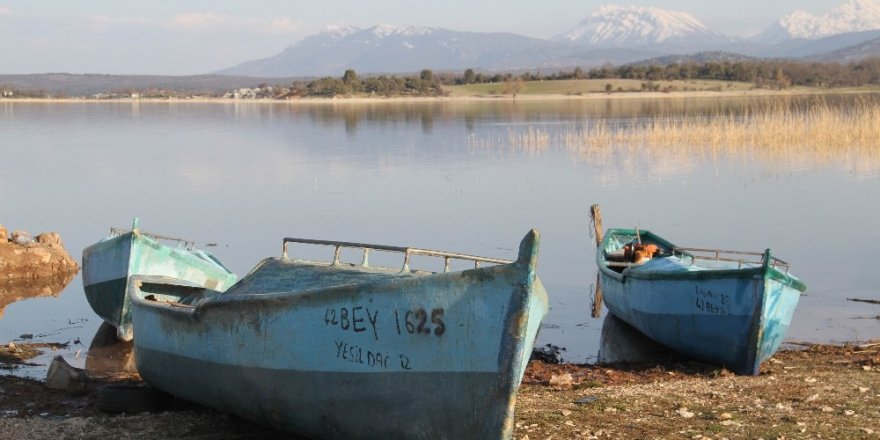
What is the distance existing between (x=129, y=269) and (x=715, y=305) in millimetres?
7986

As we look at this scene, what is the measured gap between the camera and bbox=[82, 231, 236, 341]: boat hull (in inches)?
651

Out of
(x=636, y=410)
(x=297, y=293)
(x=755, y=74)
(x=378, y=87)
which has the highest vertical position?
(x=755, y=74)

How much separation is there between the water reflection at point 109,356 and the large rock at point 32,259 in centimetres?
479

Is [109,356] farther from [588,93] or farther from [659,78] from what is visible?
[659,78]

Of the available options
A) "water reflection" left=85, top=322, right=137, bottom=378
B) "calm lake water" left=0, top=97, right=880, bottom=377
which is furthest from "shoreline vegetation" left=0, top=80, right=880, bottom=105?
"water reflection" left=85, top=322, right=137, bottom=378

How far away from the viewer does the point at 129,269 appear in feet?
54.0

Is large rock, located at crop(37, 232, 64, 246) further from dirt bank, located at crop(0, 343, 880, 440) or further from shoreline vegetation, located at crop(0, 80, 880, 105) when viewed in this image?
shoreline vegetation, located at crop(0, 80, 880, 105)

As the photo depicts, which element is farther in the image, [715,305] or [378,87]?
[378,87]

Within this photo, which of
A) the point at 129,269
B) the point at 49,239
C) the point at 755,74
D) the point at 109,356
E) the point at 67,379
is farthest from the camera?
the point at 755,74

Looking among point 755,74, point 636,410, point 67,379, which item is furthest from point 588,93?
point 636,410

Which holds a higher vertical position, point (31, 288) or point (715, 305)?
point (715, 305)

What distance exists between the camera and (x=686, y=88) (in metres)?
130

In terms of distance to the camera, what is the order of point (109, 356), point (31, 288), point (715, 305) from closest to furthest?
1. point (715, 305)
2. point (109, 356)
3. point (31, 288)

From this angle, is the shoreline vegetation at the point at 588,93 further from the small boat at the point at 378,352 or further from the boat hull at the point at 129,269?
the small boat at the point at 378,352
